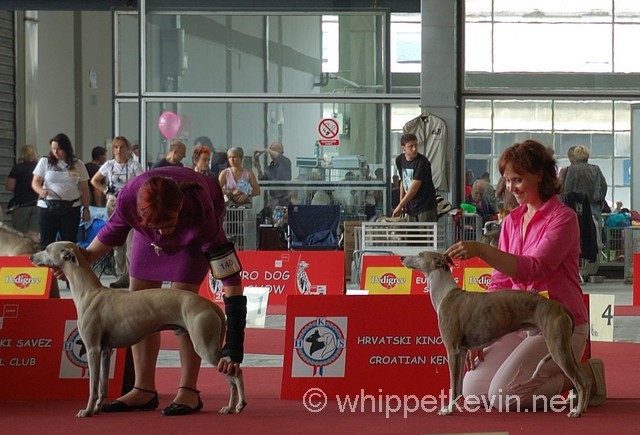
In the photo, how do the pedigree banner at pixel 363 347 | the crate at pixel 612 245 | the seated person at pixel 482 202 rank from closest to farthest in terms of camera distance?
the pedigree banner at pixel 363 347, the crate at pixel 612 245, the seated person at pixel 482 202

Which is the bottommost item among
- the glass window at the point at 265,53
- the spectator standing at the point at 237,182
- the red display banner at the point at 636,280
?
the red display banner at the point at 636,280

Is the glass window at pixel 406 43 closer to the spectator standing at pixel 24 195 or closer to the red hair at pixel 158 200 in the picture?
the spectator standing at pixel 24 195

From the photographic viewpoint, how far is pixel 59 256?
5.03 m

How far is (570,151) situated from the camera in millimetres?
15797

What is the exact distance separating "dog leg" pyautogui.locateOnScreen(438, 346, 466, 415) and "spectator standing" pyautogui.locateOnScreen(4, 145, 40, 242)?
10614 millimetres

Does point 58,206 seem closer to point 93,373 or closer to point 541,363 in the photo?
point 93,373

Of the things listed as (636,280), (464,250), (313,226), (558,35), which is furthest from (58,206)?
(464,250)

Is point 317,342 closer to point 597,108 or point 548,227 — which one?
point 548,227

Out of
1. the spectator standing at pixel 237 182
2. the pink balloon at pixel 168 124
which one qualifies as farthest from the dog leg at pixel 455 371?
the pink balloon at pixel 168 124

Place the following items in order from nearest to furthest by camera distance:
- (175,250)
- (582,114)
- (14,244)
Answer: (175,250)
(14,244)
(582,114)

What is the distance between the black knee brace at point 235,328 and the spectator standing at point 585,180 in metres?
10.8

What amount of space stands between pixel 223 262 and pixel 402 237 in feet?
28.9

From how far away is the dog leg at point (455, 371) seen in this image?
4.89 meters

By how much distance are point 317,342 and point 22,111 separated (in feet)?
51.4
